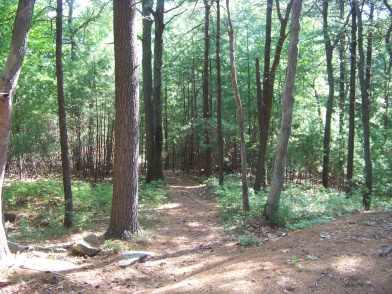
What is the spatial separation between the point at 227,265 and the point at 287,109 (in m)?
4.78

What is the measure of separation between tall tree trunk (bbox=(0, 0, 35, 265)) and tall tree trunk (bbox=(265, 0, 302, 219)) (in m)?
5.96

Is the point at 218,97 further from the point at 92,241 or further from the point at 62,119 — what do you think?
the point at 92,241

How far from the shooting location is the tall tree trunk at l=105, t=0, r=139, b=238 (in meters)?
7.20

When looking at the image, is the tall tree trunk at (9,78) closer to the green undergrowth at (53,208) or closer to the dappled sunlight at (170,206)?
the green undergrowth at (53,208)

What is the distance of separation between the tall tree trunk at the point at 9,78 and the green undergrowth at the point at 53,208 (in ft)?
8.99

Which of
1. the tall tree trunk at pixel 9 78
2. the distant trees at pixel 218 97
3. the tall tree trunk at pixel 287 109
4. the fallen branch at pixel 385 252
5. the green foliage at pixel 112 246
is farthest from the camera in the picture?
the distant trees at pixel 218 97

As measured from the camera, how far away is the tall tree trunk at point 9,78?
5.24 meters

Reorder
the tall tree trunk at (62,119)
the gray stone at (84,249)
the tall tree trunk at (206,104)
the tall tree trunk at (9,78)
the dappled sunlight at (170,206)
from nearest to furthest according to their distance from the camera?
the tall tree trunk at (9,78)
the gray stone at (84,249)
the tall tree trunk at (62,119)
the dappled sunlight at (170,206)
the tall tree trunk at (206,104)

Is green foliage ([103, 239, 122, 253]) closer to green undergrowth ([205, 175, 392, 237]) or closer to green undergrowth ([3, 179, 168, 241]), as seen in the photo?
green undergrowth ([3, 179, 168, 241])

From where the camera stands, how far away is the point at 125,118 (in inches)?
284

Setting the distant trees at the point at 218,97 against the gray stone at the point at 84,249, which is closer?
the gray stone at the point at 84,249

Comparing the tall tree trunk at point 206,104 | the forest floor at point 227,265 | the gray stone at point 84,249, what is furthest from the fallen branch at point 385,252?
the tall tree trunk at point 206,104

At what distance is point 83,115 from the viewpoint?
16.1 metres

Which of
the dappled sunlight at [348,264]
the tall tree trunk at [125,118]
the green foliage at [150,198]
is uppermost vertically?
the tall tree trunk at [125,118]
